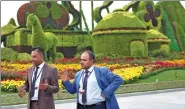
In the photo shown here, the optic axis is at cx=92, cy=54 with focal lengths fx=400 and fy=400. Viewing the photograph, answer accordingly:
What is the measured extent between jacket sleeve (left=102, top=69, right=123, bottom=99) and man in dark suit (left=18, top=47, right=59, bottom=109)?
0.51 m

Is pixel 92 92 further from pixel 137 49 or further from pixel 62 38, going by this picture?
pixel 62 38

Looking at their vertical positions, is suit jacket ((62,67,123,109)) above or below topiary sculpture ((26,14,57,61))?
below

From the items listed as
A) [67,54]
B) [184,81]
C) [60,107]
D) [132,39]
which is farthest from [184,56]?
[60,107]

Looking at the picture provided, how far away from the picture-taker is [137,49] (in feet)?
64.7

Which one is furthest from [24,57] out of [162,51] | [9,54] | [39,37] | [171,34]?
[171,34]

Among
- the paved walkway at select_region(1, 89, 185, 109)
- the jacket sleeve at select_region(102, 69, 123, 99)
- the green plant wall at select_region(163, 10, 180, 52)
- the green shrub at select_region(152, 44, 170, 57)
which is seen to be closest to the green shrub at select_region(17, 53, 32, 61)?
the paved walkway at select_region(1, 89, 185, 109)

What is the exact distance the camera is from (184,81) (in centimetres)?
1473

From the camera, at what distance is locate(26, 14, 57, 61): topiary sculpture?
15.5m

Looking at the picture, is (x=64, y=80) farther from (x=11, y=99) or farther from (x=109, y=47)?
(x=109, y=47)

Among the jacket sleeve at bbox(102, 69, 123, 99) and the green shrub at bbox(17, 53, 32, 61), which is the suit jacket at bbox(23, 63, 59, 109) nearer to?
the jacket sleeve at bbox(102, 69, 123, 99)

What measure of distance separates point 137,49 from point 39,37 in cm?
556

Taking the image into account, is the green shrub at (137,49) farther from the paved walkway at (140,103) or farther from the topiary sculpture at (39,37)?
the paved walkway at (140,103)

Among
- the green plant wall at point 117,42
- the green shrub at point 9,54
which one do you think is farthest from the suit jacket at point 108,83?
the green plant wall at point 117,42

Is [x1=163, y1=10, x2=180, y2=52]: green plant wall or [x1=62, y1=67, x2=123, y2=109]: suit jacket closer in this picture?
[x1=62, y1=67, x2=123, y2=109]: suit jacket
